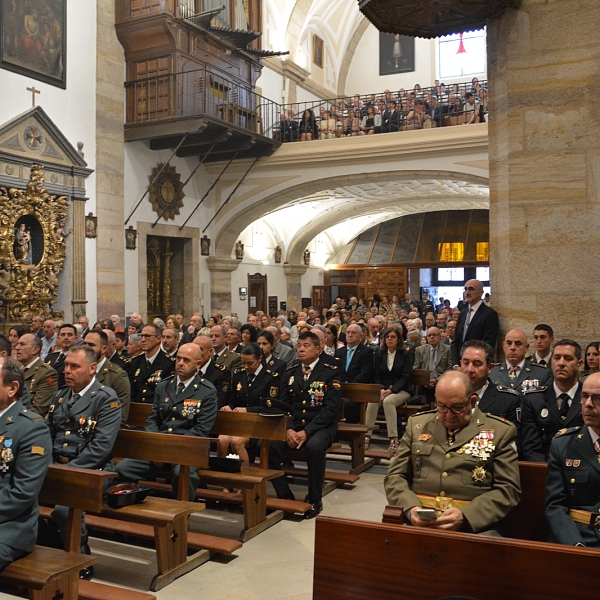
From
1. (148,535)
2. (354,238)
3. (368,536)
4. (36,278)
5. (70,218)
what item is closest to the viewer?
(368,536)

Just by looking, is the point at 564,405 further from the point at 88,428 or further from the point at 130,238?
the point at 130,238

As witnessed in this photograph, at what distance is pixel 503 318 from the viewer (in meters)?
5.47

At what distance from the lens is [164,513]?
11.7ft

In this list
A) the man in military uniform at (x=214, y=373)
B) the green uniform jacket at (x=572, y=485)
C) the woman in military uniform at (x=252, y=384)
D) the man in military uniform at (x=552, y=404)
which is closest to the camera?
the green uniform jacket at (x=572, y=485)

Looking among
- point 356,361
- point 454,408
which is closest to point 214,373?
point 356,361

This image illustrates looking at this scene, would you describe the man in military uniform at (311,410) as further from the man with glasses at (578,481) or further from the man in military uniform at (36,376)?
the man with glasses at (578,481)

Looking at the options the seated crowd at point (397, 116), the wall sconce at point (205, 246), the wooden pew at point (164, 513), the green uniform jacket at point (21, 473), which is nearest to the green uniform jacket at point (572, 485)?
the wooden pew at point (164, 513)

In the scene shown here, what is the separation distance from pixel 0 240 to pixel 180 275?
5.26m

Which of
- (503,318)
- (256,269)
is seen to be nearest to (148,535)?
(503,318)

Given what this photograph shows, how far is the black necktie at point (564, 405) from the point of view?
393 cm

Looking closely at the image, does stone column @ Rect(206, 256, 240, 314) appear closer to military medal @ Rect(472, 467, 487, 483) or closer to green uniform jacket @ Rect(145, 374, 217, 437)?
green uniform jacket @ Rect(145, 374, 217, 437)

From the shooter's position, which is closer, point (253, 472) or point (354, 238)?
point (253, 472)

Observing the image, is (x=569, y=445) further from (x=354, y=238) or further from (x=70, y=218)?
(x=354, y=238)

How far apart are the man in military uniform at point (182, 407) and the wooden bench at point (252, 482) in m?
0.25
